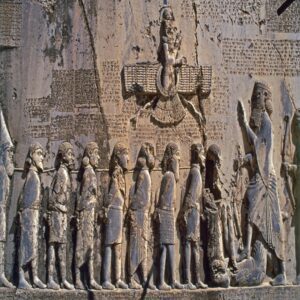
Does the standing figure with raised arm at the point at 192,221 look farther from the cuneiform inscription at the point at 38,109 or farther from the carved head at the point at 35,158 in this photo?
the cuneiform inscription at the point at 38,109

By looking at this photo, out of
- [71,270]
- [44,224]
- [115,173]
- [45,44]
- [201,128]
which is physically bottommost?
[71,270]

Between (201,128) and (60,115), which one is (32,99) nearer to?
(60,115)

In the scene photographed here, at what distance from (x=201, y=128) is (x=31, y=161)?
1885 mm

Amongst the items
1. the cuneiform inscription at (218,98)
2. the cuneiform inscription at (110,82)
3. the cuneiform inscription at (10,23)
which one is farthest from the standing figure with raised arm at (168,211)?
the cuneiform inscription at (10,23)

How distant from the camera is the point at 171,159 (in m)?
7.81

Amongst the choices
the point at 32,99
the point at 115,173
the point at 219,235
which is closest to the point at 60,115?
the point at 32,99

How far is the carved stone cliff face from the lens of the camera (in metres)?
7.91

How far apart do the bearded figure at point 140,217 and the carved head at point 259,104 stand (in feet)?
4.06

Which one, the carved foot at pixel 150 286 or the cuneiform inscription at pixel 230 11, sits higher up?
the cuneiform inscription at pixel 230 11

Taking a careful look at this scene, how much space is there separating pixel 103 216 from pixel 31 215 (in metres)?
0.75

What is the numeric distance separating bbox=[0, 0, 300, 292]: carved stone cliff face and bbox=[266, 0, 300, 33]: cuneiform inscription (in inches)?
14.5

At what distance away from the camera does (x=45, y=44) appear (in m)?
8.05

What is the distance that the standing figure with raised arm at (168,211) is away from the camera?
7632mm

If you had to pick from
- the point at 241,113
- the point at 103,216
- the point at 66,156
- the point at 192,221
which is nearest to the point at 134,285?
the point at 103,216
